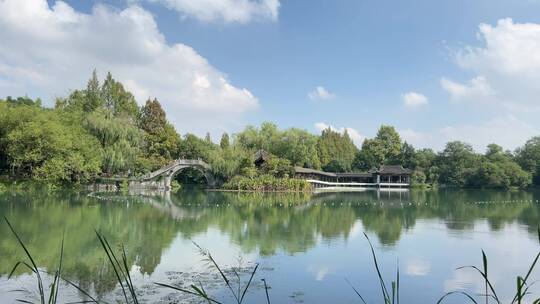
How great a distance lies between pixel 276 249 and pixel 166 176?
98.8 feet

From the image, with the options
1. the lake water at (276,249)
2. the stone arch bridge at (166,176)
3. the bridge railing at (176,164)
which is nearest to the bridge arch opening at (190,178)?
the stone arch bridge at (166,176)

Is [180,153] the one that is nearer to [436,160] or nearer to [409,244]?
[436,160]

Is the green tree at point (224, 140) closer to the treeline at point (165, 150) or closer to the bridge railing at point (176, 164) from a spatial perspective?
the treeline at point (165, 150)

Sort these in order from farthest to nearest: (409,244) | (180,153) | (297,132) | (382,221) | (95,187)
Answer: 1. (297,132)
2. (180,153)
3. (95,187)
4. (382,221)
5. (409,244)

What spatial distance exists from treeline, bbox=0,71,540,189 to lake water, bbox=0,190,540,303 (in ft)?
25.2

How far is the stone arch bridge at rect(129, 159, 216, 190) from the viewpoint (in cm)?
3768

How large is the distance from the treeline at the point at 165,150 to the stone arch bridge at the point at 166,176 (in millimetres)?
991

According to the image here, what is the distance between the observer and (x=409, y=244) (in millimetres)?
12297

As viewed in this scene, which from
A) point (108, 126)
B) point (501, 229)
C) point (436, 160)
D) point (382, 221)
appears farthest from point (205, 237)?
point (436, 160)

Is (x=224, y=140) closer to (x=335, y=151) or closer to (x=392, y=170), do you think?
(x=335, y=151)

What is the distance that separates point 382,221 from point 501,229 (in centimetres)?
403

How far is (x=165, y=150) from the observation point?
45.5 metres

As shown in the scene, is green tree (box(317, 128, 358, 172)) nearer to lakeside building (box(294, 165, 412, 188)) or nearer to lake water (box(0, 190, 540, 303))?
lakeside building (box(294, 165, 412, 188))

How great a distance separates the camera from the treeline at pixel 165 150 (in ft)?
90.1
